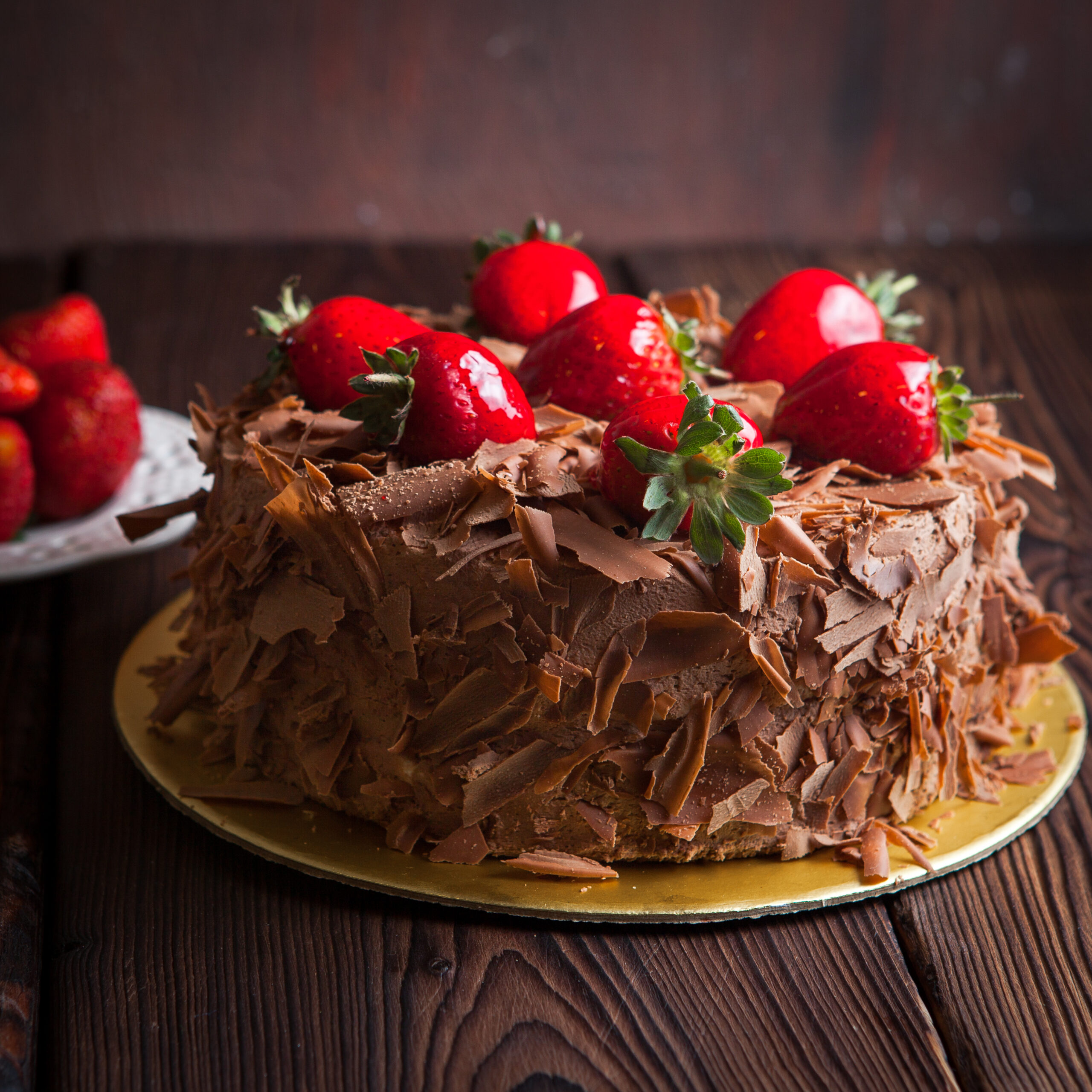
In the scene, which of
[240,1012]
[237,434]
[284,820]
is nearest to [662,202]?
[237,434]

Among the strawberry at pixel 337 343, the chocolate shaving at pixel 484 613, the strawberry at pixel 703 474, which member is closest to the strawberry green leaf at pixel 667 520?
the strawberry at pixel 703 474

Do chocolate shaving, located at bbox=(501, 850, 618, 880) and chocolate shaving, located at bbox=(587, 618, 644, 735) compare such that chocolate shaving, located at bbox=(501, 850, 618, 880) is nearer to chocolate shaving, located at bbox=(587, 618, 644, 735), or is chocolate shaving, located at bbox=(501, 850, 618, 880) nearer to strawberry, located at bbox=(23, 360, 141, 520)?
chocolate shaving, located at bbox=(587, 618, 644, 735)

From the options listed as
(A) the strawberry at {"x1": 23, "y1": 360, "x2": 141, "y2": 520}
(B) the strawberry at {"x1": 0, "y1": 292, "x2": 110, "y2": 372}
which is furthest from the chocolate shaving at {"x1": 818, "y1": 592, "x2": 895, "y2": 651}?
(B) the strawberry at {"x1": 0, "y1": 292, "x2": 110, "y2": 372}

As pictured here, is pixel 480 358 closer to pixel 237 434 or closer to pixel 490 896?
pixel 237 434

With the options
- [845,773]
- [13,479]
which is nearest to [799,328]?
[845,773]

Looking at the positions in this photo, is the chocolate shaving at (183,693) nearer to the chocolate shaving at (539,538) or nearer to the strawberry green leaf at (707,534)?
the chocolate shaving at (539,538)
